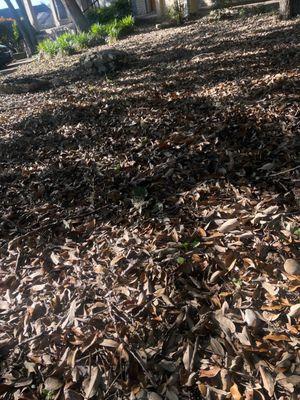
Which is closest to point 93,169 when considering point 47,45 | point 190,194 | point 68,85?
point 190,194

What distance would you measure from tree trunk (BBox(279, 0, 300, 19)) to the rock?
28.6 ft

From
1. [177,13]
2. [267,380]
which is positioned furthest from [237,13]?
[267,380]

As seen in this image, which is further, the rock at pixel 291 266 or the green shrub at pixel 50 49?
the green shrub at pixel 50 49

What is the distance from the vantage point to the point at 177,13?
45.4 ft

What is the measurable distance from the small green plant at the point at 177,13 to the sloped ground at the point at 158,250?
31.8 ft

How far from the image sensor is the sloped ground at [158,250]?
2.04 metres

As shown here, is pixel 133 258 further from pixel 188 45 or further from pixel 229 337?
pixel 188 45

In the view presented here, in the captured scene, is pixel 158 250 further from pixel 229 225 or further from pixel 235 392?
pixel 235 392

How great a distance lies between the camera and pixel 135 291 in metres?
2.47

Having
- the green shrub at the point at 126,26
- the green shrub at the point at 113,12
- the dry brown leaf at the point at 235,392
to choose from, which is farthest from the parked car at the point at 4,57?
the dry brown leaf at the point at 235,392

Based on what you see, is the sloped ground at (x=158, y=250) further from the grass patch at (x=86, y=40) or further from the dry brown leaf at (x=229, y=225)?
the grass patch at (x=86, y=40)

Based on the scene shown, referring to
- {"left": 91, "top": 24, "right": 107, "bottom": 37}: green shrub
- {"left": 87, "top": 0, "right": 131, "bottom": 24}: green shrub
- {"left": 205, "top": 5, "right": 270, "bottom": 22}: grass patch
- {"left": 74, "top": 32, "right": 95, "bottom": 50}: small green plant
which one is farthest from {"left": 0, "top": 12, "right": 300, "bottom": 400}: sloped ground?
{"left": 87, "top": 0, "right": 131, "bottom": 24}: green shrub

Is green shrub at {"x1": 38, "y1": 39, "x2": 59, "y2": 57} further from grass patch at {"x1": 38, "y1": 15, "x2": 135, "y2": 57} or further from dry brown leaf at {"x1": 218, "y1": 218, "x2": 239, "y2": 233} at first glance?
dry brown leaf at {"x1": 218, "y1": 218, "x2": 239, "y2": 233}

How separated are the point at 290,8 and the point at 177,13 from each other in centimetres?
603
